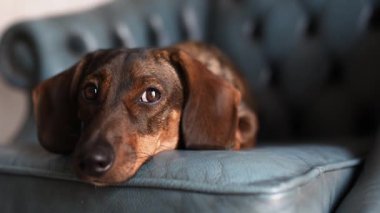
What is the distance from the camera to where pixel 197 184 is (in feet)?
3.50

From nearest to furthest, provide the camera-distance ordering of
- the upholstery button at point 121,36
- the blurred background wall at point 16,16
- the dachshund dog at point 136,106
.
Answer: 1. the dachshund dog at point 136,106
2. the upholstery button at point 121,36
3. the blurred background wall at point 16,16

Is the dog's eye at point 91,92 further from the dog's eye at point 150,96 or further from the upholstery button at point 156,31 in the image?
the upholstery button at point 156,31

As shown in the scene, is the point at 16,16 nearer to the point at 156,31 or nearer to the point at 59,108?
the point at 156,31

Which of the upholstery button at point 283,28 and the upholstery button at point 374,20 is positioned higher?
the upholstery button at point 374,20

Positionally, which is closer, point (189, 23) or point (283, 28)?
point (283, 28)

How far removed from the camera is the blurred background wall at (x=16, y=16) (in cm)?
263

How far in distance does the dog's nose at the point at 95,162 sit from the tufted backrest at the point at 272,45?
87 cm

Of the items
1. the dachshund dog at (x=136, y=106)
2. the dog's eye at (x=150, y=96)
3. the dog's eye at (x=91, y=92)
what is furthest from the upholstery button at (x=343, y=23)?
the dog's eye at (x=91, y=92)

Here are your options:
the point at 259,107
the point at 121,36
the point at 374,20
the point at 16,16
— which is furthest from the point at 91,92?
the point at 16,16

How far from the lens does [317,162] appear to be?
4.00ft

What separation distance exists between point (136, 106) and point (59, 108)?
27 cm

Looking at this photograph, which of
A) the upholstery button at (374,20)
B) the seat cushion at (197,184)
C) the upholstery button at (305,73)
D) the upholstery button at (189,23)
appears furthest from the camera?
the upholstery button at (189,23)

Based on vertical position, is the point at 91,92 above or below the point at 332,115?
above

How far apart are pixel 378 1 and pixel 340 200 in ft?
3.05
